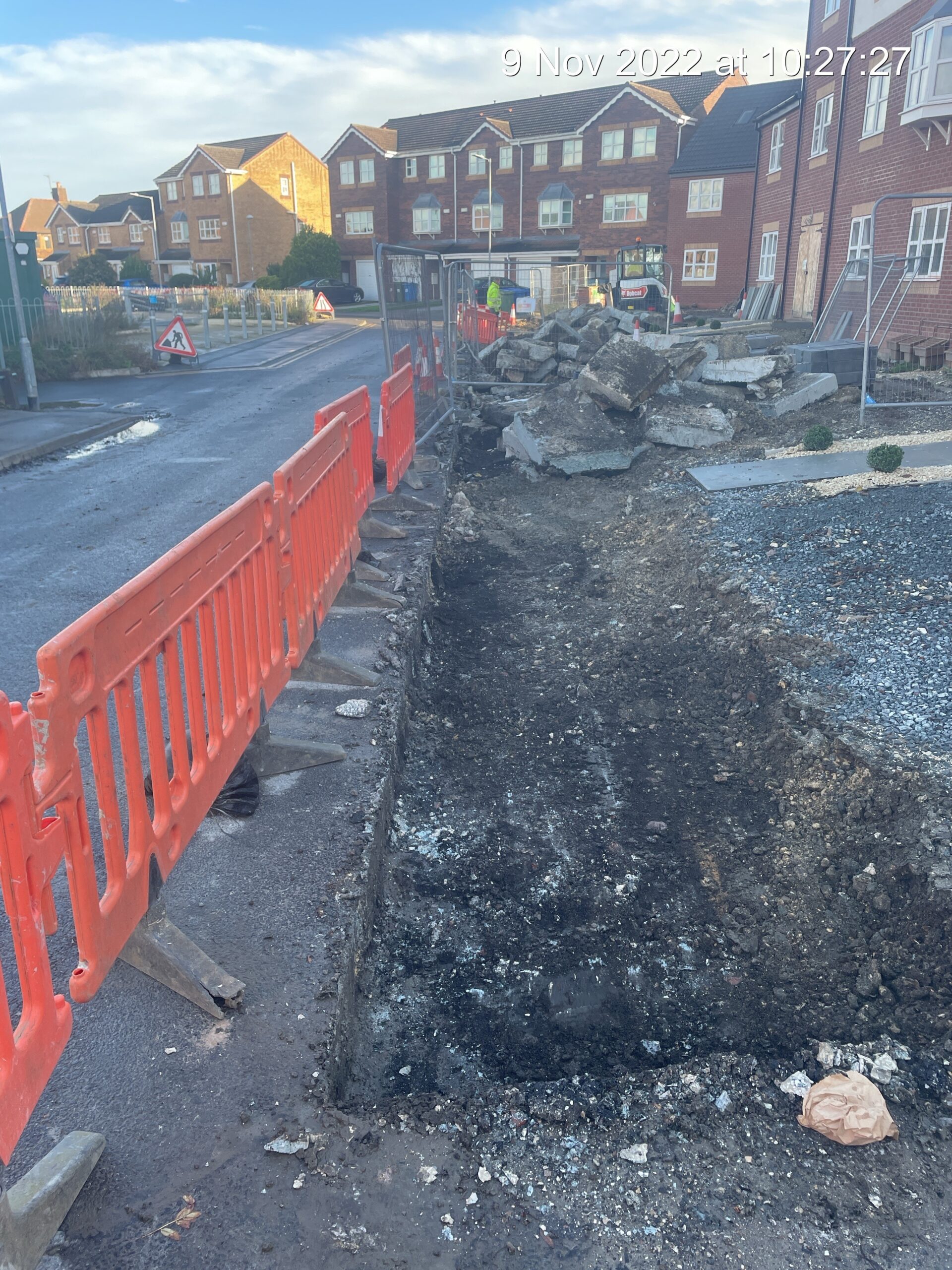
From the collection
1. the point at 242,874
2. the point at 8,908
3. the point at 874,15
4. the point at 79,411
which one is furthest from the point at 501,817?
the point at 874,15

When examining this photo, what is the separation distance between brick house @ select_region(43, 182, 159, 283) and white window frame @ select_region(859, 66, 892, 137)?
2240 inches

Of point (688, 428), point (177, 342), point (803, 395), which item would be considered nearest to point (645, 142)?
point (177, 342)

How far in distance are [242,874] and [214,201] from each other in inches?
2731

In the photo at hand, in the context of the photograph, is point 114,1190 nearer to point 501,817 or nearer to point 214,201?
point 501,817

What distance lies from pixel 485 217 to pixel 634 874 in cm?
5733

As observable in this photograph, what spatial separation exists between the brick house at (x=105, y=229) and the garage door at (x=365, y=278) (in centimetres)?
1794

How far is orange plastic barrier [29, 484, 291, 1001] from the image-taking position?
7.23ft

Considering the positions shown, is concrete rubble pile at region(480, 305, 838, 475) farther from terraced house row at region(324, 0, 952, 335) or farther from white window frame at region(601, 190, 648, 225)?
white window frame at region(601, 190, 648, 225)

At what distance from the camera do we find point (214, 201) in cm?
6288

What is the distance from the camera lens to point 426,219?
5759 centimetres

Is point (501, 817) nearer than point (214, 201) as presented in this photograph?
Yes

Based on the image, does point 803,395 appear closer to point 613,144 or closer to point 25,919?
point 25,919

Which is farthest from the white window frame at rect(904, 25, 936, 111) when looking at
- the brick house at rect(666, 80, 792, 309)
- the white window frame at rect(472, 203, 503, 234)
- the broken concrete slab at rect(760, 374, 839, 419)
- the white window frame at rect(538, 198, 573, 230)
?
the white window frame at rect(472, 203, 503, 234)

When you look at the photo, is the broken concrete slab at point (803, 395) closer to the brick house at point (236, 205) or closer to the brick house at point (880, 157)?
the brick house at point (880, 157)
